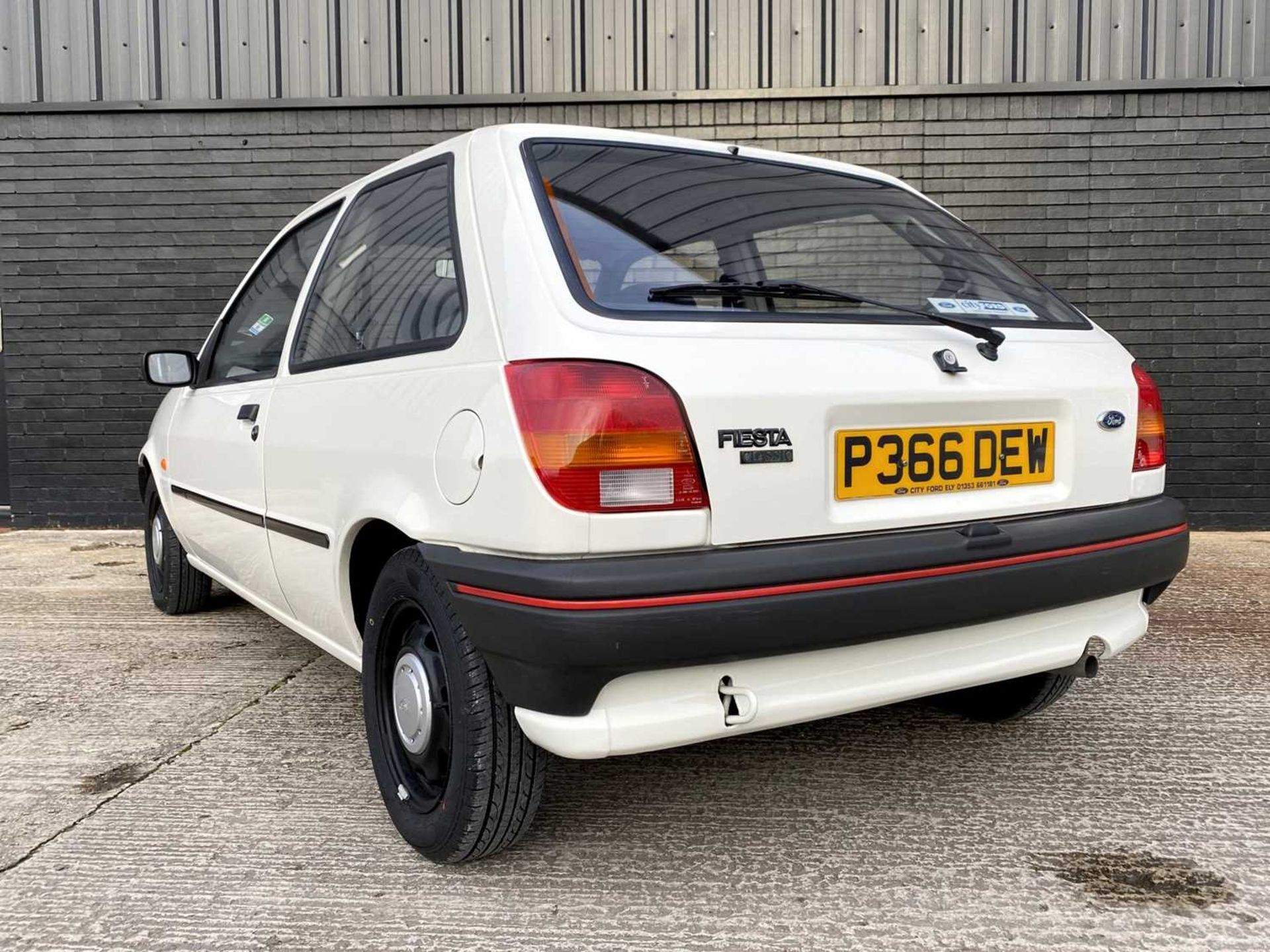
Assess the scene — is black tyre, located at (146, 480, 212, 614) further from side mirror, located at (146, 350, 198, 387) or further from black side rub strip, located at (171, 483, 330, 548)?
side mirror, located at (146, 350, 198, 387)

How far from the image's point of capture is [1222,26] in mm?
6234

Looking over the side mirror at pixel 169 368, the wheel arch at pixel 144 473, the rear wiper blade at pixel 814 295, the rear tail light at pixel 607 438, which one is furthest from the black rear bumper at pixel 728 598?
the wheel arch at pixel 144 473

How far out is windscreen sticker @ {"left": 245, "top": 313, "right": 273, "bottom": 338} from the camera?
9.48ft

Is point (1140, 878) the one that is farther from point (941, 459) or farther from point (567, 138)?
point (567, 138)

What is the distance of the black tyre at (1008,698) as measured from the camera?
2486mm

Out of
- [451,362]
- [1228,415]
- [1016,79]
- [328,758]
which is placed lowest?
[328,758]

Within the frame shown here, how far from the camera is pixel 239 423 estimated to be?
2812 mm

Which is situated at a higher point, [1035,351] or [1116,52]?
[1116,52]

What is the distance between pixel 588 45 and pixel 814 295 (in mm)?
5328

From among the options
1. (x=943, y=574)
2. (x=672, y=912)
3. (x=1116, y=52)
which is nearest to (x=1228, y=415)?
(x=1116, y=52)

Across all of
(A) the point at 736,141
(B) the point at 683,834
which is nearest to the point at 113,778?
(B) the point at 683,834

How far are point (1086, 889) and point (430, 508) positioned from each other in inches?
58.3

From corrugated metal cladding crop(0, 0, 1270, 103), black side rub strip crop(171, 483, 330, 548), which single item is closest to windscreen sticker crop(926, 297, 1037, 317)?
black side rub strip crop(171, 483, 330, 548)

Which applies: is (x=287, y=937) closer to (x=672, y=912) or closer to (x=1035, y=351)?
(x=672, y=912)
